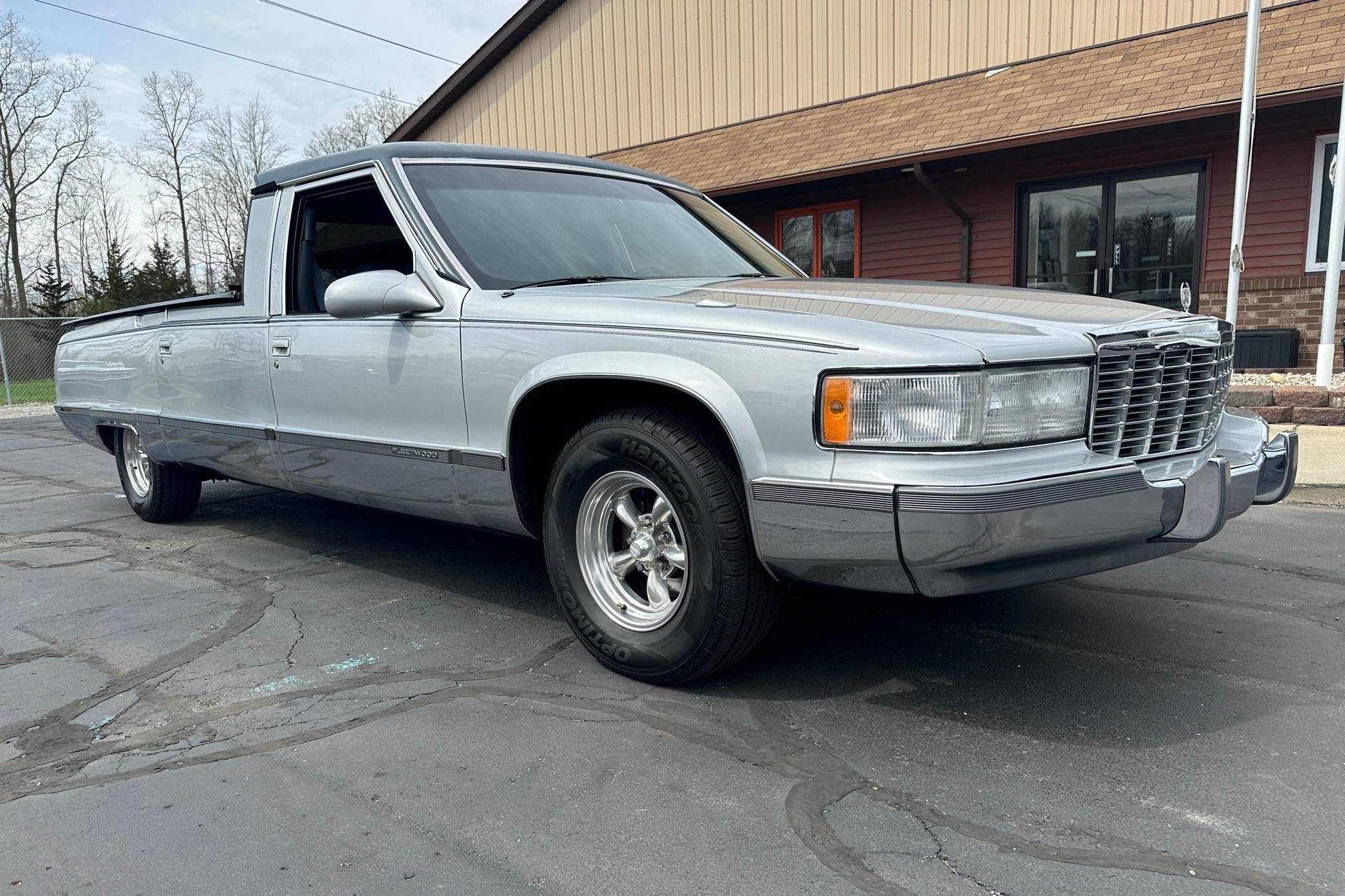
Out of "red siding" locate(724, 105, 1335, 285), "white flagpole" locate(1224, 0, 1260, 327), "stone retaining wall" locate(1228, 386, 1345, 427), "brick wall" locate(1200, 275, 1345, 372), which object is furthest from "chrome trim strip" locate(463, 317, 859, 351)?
"brick wall" locate(1200, 275, 1345, 372)

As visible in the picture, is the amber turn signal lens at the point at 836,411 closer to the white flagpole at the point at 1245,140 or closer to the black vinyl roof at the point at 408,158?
the black vinyl roof at the point at 408,158

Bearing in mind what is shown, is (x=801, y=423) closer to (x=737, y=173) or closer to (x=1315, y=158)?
(x=1315, y=158)

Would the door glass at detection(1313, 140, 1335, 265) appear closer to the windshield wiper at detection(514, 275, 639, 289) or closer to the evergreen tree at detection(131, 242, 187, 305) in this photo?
the windshield wiper at detection(514, 275, 639, 289)

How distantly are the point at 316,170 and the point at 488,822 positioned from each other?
10.5 ft

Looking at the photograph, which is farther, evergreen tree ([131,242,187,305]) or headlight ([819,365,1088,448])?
evergreen tree ([131,242,187,305])

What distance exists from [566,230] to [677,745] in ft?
7.16

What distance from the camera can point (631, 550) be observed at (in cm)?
330

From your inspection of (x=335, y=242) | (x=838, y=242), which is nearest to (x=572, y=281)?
(x=335, y=242)

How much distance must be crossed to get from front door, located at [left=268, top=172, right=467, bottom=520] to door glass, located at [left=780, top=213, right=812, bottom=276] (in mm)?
11312

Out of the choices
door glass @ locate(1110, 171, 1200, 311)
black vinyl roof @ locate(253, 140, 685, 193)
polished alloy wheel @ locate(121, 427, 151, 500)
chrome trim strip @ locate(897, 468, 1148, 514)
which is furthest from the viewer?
door glass @ locate(1110, 171, 1200, 311)

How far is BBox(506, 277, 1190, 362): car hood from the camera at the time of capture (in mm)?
2652

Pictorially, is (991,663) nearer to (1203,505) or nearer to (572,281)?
(1203,505)

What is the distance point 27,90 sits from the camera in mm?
→ 38781

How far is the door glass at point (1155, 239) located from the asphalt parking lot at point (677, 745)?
8083 millimetres
